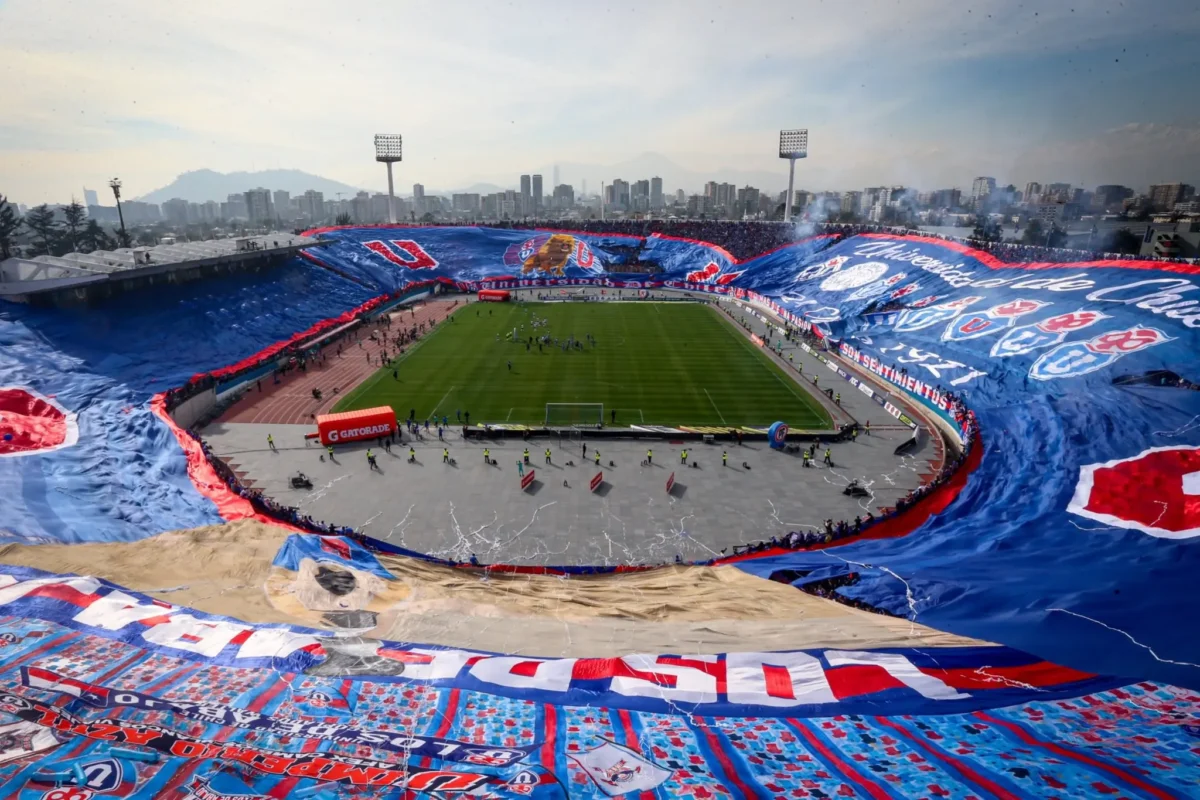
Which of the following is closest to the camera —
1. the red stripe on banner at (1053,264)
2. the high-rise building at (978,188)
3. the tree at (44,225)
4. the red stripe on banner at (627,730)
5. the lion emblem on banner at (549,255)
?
the red stripe on banner at (627,730)

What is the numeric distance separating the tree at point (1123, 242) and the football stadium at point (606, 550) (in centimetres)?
2252

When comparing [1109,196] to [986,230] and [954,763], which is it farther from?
[954,763]

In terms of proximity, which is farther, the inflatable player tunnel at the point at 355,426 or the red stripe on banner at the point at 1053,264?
the red stripe on banner at the point at 1053,264

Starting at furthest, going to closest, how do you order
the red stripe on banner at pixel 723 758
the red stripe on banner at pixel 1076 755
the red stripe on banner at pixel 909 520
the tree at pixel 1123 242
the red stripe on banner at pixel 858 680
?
the tree at pixel 1123 242
the red stripe on banner at pixel 909 520
the red stripe on banner at pixel 858 680
the red stripe on banner at pixel 723 758
the red stripe on banner at pixel 1076 755

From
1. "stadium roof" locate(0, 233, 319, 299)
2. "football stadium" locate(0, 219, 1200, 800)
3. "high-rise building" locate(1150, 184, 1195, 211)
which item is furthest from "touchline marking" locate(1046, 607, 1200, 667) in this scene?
"high-rise building" locate(1150, 184, 1195, 211)

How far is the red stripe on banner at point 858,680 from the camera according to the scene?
9.06m

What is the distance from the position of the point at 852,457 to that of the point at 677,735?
74.0 ft

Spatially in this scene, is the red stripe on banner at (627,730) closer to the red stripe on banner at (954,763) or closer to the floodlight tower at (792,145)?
the red stripe on banner at (954,763)

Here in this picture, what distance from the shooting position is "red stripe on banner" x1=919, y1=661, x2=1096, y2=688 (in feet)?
30.7

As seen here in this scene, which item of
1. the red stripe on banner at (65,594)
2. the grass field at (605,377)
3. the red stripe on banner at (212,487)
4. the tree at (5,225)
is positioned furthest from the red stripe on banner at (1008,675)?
the tree at (5,225)

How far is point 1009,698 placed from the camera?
8.89 meters

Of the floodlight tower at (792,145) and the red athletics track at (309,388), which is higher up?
the floodlight tower at (792,145)

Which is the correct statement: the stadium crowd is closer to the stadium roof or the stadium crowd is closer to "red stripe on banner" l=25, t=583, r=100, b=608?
"red stripe on banner" l=25, t=583, r=100, b=608

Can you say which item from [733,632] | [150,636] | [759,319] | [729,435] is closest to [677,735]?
[733,632]
